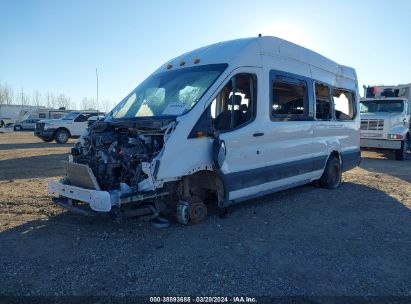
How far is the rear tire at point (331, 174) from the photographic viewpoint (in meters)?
8.58

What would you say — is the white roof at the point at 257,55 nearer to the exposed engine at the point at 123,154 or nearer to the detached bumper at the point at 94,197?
the exposed engine at the point at 123,154

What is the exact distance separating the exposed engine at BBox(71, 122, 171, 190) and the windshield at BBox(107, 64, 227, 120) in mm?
426

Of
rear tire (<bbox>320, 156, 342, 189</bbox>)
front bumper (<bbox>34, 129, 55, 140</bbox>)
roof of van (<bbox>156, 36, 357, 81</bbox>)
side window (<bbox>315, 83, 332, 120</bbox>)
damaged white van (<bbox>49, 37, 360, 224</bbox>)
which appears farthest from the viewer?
front bumper (<bbox>34, 129, 55, 140</bbox>)

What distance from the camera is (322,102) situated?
8188 mm

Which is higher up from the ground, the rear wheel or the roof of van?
the roof of van

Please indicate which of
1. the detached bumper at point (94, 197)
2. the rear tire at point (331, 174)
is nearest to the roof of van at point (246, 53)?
the rear tire at point (331, 174)

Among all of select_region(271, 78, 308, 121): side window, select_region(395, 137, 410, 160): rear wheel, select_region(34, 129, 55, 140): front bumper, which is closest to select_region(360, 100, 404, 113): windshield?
select_region(395, 137, 410, 160): rear wheel

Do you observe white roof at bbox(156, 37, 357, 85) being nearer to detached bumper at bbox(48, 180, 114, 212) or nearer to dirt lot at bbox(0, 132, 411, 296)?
dirt lot at bbox(0, 132, 411, 296)

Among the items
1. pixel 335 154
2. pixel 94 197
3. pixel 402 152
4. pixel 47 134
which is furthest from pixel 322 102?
pixel 47 134

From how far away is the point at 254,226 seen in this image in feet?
18.7

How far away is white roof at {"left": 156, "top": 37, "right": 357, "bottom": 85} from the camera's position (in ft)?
19.8

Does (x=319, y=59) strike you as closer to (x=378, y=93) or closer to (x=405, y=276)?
(x=405, y=276)

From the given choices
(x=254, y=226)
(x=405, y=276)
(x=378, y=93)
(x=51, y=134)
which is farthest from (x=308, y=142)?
(x=51, y=134)

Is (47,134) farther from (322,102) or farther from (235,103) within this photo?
(235,103)
